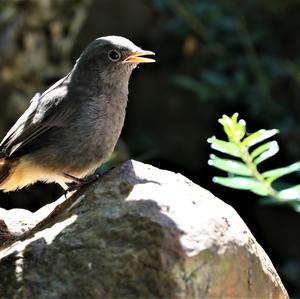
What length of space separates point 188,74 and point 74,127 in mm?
4727

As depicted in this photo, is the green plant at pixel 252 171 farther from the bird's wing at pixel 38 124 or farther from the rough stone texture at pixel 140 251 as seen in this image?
the bird's wing at pixel 38 124

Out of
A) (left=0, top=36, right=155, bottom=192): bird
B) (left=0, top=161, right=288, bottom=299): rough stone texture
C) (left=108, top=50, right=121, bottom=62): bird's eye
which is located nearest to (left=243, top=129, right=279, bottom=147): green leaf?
(left=0, top=161, right=288, bottom=299): rough stone texture

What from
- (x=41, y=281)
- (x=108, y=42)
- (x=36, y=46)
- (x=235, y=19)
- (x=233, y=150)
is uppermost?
(x=235, y=19)

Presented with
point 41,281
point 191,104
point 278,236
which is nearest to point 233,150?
point 41,281

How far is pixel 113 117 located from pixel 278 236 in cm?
432

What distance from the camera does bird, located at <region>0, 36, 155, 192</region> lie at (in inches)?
168

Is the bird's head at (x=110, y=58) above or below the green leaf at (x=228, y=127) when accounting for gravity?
above

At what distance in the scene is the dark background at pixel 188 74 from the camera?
22.3 feet

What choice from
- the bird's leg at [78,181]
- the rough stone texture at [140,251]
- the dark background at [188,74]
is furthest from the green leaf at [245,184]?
the dark background at [188,74]

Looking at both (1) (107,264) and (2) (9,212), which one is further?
(2) (9,212)

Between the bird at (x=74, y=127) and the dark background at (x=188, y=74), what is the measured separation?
2298 mm

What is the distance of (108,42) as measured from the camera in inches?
175

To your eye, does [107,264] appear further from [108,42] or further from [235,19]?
[235,19]

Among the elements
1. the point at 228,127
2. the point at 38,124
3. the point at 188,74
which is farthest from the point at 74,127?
the point at 188,74
